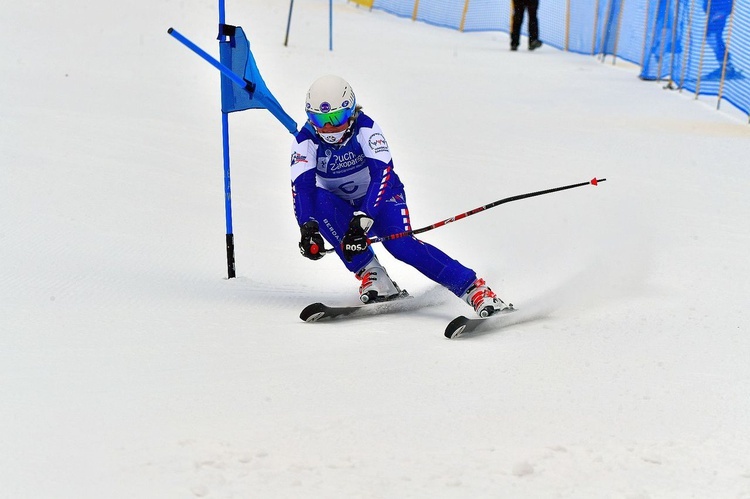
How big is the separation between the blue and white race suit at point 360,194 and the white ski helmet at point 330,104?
0.16 meters

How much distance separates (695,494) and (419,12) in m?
21.8

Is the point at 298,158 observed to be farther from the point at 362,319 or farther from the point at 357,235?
the point at 362,319

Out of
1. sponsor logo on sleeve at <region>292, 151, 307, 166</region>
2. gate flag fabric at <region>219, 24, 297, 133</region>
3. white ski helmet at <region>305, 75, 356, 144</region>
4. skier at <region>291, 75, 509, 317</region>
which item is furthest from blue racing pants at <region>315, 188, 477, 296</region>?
gate flag fabric at <region>219, 24, 297, 133</region>

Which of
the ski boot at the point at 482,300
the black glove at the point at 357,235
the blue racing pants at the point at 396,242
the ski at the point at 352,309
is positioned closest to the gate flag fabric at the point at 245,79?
the blue racing pants at the point at 396,242

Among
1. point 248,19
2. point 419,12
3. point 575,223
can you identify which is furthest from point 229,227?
point 419,12

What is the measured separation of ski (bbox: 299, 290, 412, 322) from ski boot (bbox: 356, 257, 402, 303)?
40 mm

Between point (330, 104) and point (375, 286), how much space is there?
3.15 feet

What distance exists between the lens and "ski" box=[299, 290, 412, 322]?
507 cm

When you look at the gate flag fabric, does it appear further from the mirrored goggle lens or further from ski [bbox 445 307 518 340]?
ski [bbox 445 307 518 340]

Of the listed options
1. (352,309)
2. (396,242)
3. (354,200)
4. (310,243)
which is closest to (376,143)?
(354,200)

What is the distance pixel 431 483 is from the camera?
3146 mm

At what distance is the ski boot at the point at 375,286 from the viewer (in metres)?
5.47

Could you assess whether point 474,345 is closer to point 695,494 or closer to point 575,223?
point 695,494

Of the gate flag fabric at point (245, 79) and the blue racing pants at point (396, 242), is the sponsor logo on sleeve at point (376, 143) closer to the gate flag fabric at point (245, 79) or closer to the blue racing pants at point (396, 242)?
the blue racing pants at point (396, 242)
